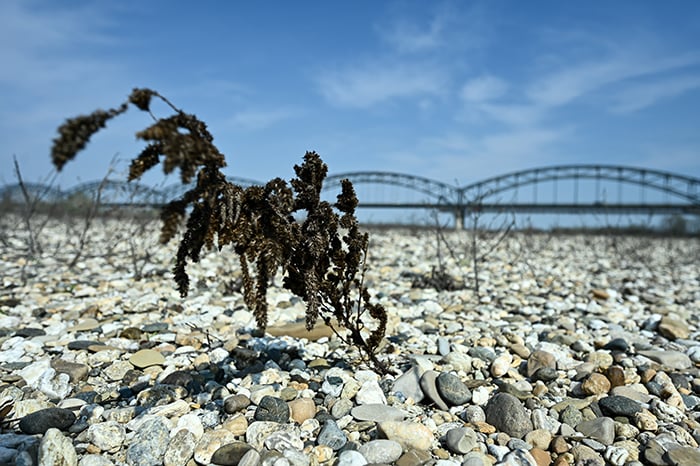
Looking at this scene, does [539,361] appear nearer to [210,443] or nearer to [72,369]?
[210,443]

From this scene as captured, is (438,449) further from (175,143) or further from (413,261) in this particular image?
(413,261)

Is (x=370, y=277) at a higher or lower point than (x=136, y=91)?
lower

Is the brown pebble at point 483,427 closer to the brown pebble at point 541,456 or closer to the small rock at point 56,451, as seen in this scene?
the brown pebble at point 541,456

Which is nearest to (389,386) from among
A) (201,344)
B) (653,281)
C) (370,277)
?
(201,344)

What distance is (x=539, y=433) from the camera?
2.61m

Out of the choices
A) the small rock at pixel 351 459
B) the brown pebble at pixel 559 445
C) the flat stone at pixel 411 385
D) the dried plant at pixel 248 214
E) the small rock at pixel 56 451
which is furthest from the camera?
the flat stone at pixel 411 385

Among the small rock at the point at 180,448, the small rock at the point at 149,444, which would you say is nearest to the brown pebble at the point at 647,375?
the small rock at the point at 180,448

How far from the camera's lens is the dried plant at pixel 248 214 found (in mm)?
1870

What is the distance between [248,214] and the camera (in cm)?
233

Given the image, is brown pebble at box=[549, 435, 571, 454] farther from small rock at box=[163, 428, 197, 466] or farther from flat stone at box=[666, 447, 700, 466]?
small rock at box=[163, 428, 197, 466]

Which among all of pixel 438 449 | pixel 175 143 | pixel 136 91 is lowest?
pixel 438 449

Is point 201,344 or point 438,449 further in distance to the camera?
point 201,344

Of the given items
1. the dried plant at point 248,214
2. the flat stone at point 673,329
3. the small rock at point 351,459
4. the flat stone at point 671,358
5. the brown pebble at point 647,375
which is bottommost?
the small rock at point 351,459

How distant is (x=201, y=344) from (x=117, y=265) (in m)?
4.81
